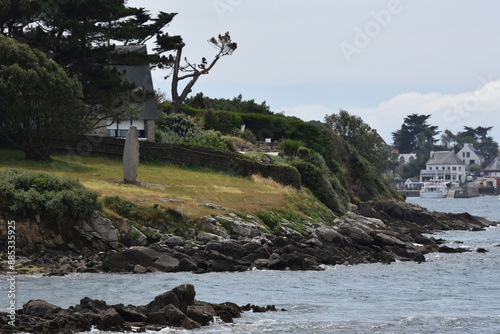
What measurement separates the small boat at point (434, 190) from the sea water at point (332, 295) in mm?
161708

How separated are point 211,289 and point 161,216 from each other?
982 centimetres

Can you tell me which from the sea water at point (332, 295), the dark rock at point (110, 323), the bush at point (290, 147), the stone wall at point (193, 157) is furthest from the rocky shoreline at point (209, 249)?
the bush at point (290, 147)

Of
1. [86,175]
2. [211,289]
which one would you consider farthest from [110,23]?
[211,289]

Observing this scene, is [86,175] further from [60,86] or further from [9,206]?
[9,206]

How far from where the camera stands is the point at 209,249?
33031 mm

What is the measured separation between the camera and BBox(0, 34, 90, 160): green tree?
4350cm

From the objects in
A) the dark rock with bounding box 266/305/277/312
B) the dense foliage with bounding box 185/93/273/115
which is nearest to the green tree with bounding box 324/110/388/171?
the dense foliage with bounding box 185/93/273/115

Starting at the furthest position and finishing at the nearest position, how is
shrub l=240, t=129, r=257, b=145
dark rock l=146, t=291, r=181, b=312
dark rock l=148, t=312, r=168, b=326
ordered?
shrub l=240, t=129, r=257, b=145 → dark rock l=146, t=291, r=181, b=312 → dark rock l=148, t=312, r=168, b=326

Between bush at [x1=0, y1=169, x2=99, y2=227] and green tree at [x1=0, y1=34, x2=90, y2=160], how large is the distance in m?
11.0

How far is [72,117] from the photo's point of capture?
151 feet

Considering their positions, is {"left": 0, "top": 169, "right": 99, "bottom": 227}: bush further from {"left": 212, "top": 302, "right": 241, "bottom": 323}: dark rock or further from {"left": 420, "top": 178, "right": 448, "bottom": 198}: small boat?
{"left": 420, "top": 178, "right": 448, "bottom": 198}: small boat

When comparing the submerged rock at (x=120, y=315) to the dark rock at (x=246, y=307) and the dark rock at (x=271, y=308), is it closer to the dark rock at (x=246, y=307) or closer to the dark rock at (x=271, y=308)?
the dark rock at (x=246, y=307)

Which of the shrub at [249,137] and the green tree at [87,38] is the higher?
the green tree at [87,38]

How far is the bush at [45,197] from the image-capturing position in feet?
103
